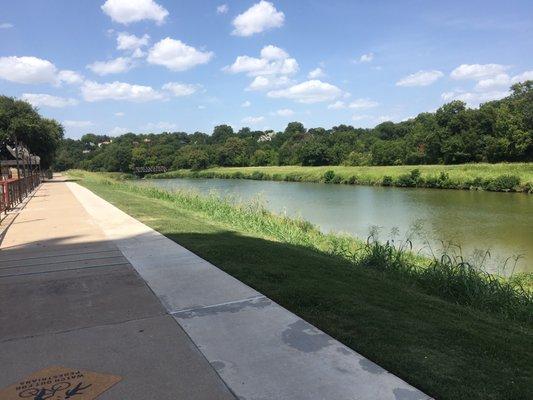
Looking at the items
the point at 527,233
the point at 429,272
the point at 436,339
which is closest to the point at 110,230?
the point at 429,272

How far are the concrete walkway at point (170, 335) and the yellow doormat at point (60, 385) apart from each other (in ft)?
0.31

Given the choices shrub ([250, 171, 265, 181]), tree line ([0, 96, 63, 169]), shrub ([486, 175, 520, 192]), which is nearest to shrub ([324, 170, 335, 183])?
shrub ([250, 171, 265, 181])

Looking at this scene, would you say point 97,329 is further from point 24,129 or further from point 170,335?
point 24,129

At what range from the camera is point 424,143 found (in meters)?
70.6

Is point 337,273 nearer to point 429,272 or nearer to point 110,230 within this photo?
point 429,272

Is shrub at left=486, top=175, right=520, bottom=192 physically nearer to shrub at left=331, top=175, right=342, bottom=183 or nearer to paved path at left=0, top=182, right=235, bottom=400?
shrub at left=331, top=175, right=342, bottom=183

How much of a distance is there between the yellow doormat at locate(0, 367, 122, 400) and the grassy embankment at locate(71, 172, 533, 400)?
2110 mm

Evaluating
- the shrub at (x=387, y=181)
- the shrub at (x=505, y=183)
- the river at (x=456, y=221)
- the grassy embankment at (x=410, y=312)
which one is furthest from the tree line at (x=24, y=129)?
the shrub at (x=505, y=183)

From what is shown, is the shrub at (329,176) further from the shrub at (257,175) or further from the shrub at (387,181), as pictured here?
the shrub at (257,175)

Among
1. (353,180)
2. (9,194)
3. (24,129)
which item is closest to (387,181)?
(353,180)

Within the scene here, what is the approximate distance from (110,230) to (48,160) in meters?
44.7

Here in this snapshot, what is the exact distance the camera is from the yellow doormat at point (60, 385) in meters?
3.37

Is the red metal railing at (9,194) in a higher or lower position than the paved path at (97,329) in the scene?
higher

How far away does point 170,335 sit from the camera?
4.48m
